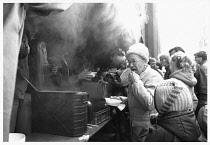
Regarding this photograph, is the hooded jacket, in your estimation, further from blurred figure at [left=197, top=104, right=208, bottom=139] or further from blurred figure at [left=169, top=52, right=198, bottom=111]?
blurred figure at [left=197, top=104, right=208, bottom=139]

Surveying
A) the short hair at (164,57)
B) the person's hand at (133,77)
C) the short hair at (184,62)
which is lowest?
the person's hand at (133,77)

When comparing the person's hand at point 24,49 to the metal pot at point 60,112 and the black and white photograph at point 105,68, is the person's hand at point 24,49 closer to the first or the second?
the black and white photograph at point 105,68

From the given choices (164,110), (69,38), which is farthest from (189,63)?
(69,38)

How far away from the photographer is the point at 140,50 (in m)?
2.00

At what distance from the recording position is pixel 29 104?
6.43 feet

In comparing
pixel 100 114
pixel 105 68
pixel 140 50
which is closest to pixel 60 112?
pixel 100 114

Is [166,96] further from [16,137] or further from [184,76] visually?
[16,137]

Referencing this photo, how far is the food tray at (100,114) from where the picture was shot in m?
2.14

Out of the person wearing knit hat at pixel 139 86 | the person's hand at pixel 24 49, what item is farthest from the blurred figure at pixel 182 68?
the person's hand at pixel 24 49

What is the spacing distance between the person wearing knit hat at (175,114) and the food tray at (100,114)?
26.1 inches

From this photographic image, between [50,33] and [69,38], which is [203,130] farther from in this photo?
[50,33]

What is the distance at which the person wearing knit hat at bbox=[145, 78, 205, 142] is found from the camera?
1.60 meters

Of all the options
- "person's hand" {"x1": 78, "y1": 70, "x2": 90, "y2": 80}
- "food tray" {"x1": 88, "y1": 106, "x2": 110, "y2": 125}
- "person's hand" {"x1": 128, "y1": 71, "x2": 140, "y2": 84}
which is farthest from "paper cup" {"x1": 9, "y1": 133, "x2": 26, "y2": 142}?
"person's hand" {"x1": 128, "y1": 71, "x2": 140, "y2": 84}

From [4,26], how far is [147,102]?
4.88 ft
